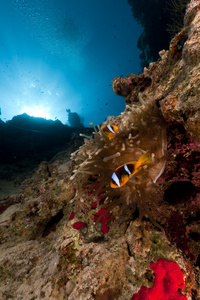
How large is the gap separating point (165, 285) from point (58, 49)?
69.5 meters

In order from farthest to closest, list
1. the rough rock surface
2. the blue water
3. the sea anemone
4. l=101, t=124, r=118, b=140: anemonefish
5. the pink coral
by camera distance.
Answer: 1. the blue water
2. l=101, t=124, r=118, b=140: anemonefish
3. the sea anemone
4. the rough rock surface
5. the pink coral

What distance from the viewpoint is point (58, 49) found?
56.2 metres

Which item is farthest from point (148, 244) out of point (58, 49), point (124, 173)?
point (58, 49)

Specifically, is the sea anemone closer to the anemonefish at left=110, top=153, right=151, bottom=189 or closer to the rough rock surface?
the rough rock surface

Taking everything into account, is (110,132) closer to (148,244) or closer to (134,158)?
(134,158)

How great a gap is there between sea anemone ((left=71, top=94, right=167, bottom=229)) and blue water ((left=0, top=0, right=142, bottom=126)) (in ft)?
105

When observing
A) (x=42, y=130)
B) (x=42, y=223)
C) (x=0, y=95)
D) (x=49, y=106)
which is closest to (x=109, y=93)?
(x=49, y=106)

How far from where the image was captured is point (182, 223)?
1.52 m

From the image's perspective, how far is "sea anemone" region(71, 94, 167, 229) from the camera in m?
1.74

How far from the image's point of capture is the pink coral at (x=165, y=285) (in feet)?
4.02

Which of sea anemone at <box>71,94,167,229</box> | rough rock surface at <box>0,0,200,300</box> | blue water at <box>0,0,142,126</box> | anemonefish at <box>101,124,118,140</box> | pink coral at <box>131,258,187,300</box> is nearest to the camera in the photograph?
pink coral at <box>131,258,187,300</box>

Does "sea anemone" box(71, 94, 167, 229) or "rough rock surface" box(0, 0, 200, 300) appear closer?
"rough rock surface" box(0, 0, 200, 300)

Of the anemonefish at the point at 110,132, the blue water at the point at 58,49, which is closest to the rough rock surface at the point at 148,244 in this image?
the anemonefish at the point at 110,132

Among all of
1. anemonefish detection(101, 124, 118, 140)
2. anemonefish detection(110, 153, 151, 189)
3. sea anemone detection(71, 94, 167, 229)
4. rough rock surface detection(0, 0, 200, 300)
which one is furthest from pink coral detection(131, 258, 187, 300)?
anemonefish detection(101, 124, 118, 140)
